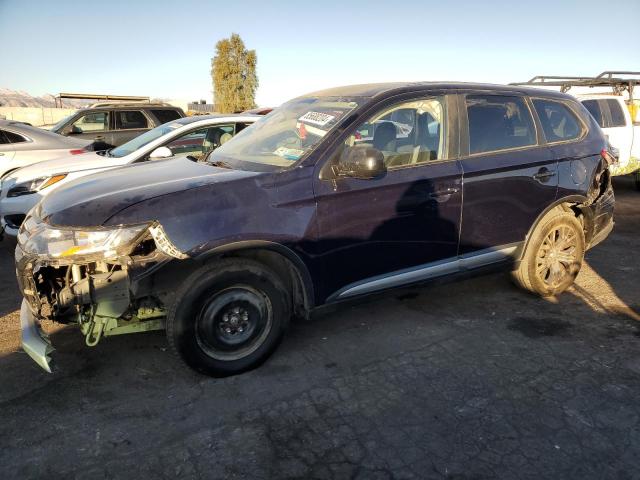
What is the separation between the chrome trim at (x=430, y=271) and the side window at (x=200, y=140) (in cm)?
338

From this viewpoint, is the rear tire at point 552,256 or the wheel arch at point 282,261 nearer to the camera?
the wheel arch at point 282,261

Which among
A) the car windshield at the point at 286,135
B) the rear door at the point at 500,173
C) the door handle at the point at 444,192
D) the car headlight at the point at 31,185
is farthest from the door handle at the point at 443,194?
the car headlight at the point at 31,185

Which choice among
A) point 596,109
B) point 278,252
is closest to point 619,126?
point 596,109

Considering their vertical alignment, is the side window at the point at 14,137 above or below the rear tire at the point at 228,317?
above

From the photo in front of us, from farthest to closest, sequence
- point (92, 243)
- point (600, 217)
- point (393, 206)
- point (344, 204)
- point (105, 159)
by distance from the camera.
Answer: point (105, 159) → point (600, 217) → point (393, 206) → point (344, 204) → point (92, 243)

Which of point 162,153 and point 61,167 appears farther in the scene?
point 61,167

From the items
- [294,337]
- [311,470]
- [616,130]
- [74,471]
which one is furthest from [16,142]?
[616,130]

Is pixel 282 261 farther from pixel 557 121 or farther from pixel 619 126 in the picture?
pixel 619 126

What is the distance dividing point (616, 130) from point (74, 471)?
34.0 feet

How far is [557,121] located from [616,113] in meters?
6.46

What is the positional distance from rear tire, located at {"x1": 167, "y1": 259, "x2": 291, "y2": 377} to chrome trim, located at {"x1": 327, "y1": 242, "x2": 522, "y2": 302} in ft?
1.48

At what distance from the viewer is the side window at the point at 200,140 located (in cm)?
615

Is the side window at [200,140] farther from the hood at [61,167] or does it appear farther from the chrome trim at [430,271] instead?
the chrome trim at [430,271]

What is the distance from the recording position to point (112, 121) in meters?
10.1
